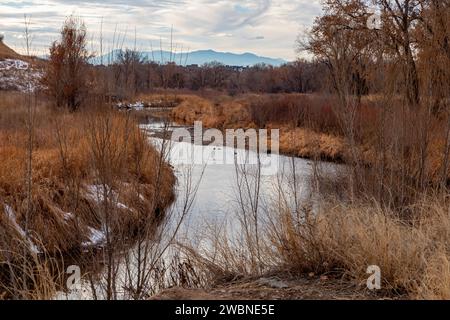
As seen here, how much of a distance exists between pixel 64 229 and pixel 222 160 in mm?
8908

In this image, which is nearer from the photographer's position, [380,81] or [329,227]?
[329,227]

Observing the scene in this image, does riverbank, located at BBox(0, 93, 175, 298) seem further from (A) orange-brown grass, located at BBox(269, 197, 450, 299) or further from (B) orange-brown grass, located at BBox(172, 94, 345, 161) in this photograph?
(B) orange-brown grass, located at BBox(172, 94, 345, 161)

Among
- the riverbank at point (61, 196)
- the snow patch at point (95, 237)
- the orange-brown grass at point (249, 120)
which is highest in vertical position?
A: the orange-brown grass at point (249, 120)

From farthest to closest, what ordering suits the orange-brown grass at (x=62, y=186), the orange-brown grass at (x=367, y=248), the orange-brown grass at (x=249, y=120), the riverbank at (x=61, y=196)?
the orange-brown grass at (x=249, y=120)
the orange-brown grass at (x=62, y=186)
the riverbank at (x=61, y=196)
the orange-brown grass at (x=367, y=248)

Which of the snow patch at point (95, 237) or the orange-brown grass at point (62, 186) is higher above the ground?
the orange-brown grass at point (62, 186)

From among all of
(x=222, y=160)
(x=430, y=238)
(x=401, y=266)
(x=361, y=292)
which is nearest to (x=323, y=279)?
(x=361, y=292)

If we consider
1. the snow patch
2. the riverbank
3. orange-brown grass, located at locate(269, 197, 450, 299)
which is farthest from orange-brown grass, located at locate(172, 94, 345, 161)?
orange-brown grass, located at locate(269, 197, 450, 299)

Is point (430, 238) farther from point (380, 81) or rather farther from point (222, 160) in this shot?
point (222, 160)

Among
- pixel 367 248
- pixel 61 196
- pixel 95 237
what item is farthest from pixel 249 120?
pixel 367 248

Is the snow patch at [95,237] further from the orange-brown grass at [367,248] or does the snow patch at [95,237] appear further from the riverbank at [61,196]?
the orange-brown grass at [367,248]

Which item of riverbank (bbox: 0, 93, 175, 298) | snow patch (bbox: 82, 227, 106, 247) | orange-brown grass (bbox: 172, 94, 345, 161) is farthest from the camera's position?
orange-brown grass (bbox: 172, 94, 345, 161)

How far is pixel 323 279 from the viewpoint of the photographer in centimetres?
456

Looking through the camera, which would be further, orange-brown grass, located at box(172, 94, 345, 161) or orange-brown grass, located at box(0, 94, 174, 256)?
orange-brown grass, located at box(172, 94, 345, 161)

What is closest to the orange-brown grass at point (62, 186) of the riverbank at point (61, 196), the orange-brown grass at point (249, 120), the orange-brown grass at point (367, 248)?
the riverbank at point (61, 196)
